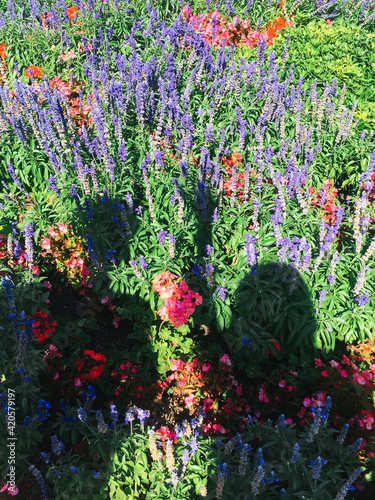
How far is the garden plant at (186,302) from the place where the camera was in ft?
10.2

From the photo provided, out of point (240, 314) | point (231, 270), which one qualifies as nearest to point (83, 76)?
point (231, 270)

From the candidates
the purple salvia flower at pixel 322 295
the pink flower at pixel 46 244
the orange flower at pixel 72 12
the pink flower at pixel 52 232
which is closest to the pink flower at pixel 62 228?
the pink flower at pixel 52 232

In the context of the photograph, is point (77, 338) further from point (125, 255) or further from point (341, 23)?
A: point (341, 23)

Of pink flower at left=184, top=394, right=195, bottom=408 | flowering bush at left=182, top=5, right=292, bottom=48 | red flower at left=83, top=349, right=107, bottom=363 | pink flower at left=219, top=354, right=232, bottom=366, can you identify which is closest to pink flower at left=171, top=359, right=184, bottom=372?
pink flower at left=184, top=394, right=195, bottom=408

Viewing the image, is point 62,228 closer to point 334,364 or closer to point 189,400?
point 189,400

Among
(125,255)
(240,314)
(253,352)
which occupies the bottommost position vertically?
(253,352)

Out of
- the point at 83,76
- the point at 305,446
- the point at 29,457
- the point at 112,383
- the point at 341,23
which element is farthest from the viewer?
the point at 341,23

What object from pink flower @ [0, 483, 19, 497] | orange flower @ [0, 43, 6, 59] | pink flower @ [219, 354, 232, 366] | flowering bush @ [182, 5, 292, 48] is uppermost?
flowering bush @ [182, 5, 292, 48]

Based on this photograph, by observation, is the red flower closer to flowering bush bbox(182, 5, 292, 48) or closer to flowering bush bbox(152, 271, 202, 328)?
flowering bush bbox(152, 271, 202, 328)

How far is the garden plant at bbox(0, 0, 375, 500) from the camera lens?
3.11 m

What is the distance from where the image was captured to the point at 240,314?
423 cm

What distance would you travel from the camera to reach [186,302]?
4023mm

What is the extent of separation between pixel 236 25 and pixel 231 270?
A: 679cm

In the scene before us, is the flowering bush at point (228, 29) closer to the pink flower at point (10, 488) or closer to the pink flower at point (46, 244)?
the pink flower at point (46, 244)
